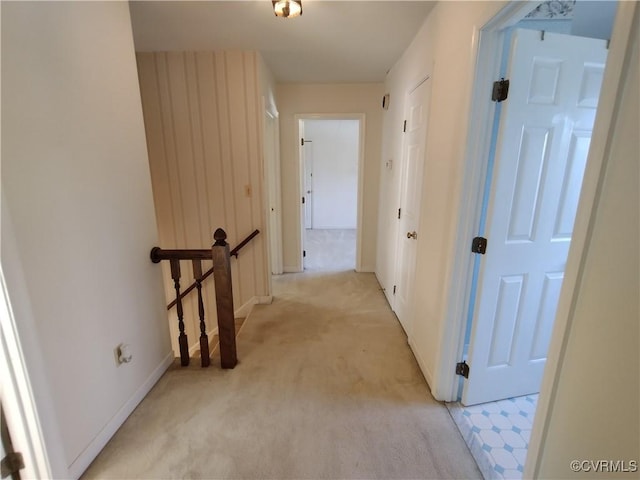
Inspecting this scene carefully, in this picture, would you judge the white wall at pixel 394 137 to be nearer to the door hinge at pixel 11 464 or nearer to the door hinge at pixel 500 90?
the door hinge at pixel 500 90

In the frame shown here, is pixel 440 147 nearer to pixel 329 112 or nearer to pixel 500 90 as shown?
pixel 500 90

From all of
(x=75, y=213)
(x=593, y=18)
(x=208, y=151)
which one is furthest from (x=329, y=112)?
(x=75, y=213)

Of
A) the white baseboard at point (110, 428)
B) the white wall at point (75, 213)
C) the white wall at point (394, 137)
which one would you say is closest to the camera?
the white wall at point (75, 213)

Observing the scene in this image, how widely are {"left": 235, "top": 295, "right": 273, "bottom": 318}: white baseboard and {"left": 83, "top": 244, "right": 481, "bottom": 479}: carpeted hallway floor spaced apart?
56 centimetres

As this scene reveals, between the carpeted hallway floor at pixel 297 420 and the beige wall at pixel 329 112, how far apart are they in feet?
5.72

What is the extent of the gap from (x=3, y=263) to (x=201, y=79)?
2181 mm

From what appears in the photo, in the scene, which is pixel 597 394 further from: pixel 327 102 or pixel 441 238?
pixel 327 102

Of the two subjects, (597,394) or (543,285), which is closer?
(597,394)

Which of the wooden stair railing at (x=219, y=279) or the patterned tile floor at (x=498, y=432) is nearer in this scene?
the patterned tile floor at (x=498, y=432)

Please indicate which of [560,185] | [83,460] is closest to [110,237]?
[83,460]

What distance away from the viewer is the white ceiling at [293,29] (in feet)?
5.84

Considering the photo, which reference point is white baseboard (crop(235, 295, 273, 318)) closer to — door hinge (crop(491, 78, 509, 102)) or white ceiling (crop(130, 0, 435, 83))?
white ceiling (crop(130, 0, 435, 83))

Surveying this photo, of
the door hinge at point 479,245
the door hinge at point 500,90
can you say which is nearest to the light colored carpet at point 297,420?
the door hinge at point 479,245

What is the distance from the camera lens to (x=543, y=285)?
1552 millimetres
